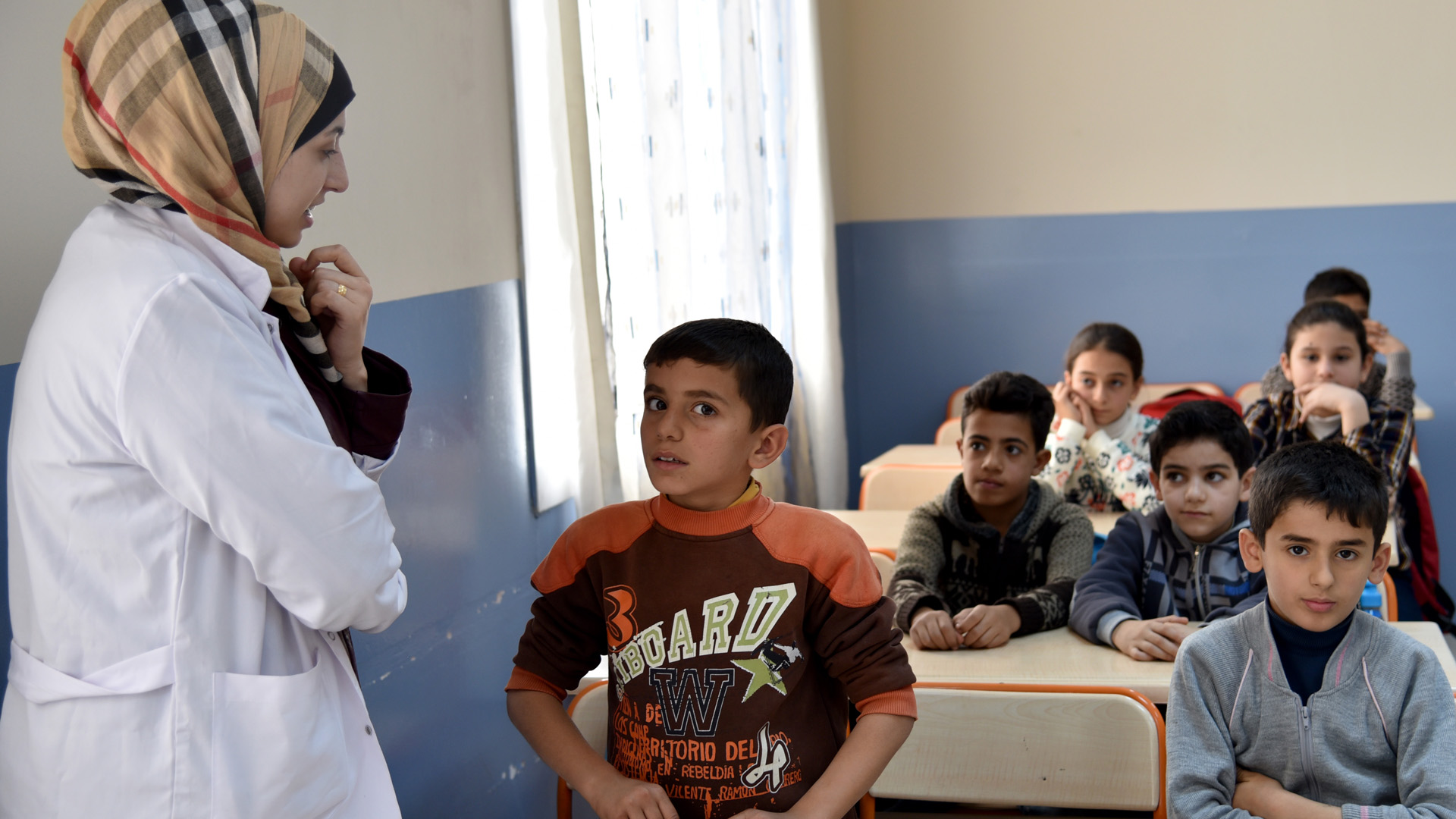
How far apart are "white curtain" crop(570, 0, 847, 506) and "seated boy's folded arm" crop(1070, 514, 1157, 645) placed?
0.98 m

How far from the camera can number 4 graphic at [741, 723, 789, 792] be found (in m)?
1.27

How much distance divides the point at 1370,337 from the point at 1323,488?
9.22 feet

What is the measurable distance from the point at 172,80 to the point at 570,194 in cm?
132

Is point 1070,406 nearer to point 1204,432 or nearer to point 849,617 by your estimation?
point 1204,432

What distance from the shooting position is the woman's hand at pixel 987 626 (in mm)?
1864

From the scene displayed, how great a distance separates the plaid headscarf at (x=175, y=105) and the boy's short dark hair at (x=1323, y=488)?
1.27 meters

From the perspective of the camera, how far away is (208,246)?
0.93m

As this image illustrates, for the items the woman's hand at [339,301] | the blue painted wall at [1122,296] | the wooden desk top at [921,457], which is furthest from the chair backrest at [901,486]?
the woman's hand at [339,301]

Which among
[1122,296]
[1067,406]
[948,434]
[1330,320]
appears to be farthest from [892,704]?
[1122,296]

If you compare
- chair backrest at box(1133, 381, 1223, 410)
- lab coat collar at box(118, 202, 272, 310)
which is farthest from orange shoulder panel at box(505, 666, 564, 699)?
chair backrest at box(1133, 381, 1223, 410)

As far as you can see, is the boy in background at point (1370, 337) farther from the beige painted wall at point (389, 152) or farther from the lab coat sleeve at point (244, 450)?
the lab coat sleeve at point (244, 450)

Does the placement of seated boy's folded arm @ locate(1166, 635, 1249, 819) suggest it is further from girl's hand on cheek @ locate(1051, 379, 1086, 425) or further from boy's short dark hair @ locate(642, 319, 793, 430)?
girl's hand on cheek @ locate(1051, 379, 1086, 425)

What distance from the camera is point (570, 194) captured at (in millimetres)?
2205

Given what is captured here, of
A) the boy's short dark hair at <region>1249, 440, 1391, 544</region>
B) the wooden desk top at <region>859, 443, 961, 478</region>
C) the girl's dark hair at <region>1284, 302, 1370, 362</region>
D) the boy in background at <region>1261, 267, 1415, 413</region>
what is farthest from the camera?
the boy in background at <region>1261, 267, 1415, 413</region>
